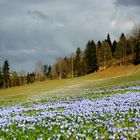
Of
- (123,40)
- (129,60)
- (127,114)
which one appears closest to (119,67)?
(129,60)

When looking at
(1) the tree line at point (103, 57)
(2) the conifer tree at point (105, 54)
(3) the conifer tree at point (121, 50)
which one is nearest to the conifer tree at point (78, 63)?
(1) the tree line at point (103, 57)

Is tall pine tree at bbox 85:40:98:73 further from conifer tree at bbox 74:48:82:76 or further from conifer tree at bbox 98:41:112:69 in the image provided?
conifer tree at bbox 74:48:82:76

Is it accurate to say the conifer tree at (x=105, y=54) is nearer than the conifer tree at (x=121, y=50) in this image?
No

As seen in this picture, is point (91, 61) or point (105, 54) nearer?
point (91, 61)

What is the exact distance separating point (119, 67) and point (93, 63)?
11.5m

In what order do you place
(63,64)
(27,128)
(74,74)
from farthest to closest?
(63,64), (74,74), (27,128)

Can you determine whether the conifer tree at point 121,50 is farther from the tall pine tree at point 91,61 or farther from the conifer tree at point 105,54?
the tall pine tree at point 91,61

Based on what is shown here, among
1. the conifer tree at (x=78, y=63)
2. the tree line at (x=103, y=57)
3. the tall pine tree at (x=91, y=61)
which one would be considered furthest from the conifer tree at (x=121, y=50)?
the conifer tree at (x=78, y=63)

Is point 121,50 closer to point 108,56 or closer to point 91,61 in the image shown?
point 108,56

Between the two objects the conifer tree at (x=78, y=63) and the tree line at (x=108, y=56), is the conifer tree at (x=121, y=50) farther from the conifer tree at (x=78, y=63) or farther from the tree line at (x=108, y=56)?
the conifer tree at (x=78, y=63)

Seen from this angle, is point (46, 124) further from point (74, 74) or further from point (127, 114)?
point (74, 74)

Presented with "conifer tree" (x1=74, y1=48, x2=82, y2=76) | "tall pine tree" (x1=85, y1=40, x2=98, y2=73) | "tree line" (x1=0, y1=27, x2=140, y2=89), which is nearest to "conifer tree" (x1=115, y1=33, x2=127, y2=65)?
"tree line" (x1=0, y1=27, x2=140, y2=89)

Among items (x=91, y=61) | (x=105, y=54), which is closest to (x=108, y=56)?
(x=105, y=54)

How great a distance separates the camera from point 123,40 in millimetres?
142000
